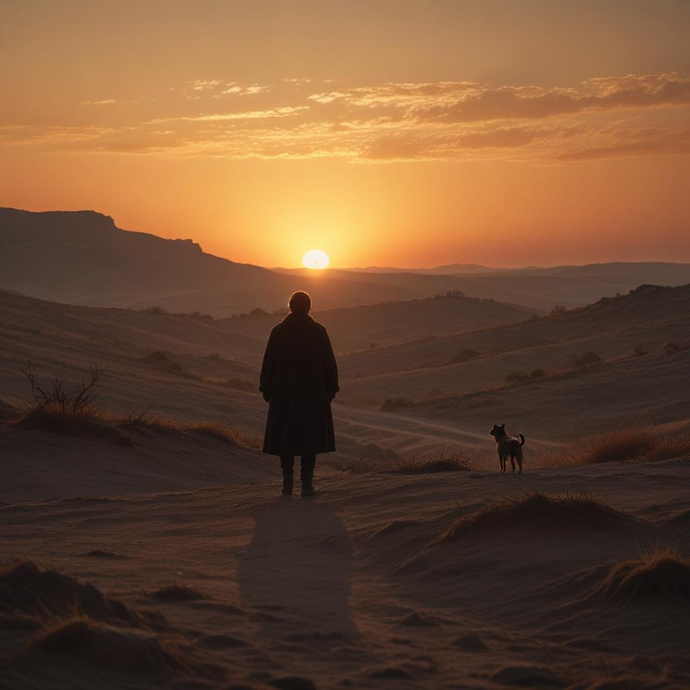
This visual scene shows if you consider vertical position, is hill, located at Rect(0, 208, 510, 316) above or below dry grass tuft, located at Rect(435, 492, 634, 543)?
above

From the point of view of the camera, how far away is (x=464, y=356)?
41.5 m

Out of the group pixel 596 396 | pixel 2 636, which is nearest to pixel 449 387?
pixel 596 396

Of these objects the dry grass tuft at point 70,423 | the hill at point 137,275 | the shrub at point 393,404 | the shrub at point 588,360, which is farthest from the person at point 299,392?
the hill at point 137,275

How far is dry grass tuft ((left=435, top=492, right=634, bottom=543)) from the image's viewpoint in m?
6.90

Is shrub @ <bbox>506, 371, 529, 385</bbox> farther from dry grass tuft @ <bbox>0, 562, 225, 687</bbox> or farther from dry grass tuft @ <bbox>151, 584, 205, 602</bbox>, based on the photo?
dry grass tuft @ <bbox>0, 562, 225, 687</bbox>

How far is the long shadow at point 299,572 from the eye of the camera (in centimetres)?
509

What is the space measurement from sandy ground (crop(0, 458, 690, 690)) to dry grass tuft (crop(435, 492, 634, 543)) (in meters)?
0.02

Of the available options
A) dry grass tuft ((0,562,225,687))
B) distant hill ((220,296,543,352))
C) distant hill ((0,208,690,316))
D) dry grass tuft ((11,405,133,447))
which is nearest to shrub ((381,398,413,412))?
dry grass tuft ((11,405,133,447))

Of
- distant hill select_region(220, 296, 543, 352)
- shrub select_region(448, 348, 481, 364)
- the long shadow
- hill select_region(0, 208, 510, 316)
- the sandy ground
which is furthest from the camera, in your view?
hill select_region(0, 208, 510, 316)

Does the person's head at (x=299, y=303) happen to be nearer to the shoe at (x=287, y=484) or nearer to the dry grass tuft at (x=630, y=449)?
the shoe at (x=287, y=484)

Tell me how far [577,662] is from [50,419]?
9.91m

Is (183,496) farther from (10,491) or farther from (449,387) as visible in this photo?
(449,387)

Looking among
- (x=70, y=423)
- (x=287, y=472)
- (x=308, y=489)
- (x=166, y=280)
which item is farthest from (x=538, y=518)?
(x=166, y=280)

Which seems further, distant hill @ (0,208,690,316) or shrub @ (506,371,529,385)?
distant hill @ (0,208,690,316)
